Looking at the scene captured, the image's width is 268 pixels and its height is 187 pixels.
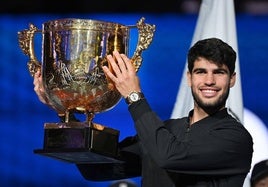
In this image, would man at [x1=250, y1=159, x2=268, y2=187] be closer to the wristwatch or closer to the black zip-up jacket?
the black zip-up jacket

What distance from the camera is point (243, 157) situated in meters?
2.93

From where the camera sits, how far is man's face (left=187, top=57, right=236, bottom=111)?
292 cm

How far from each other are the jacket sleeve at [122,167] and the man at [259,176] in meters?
0.55

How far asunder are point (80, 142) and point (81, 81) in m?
0.18

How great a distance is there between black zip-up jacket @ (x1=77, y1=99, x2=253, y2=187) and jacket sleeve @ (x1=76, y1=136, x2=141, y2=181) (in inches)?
6.4

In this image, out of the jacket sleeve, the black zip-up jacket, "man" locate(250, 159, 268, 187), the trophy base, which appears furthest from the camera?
"man" locate(250, 159, 268, 187)

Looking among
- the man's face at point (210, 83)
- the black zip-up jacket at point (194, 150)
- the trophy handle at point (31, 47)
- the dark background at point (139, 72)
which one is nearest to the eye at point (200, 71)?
the man's face at point (210, 83)

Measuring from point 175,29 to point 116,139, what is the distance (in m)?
1.72

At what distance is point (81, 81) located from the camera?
3068 mm

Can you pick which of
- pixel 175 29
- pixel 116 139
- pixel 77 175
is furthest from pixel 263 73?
pixel 116 139

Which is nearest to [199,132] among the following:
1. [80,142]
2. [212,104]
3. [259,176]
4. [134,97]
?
[212,104]

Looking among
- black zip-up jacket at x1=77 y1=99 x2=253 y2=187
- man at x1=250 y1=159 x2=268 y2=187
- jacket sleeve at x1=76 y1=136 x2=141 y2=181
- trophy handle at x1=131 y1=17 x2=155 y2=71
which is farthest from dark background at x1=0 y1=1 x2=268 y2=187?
black zip-up jacket at x1=77 y1=99 x2=253 y2=187

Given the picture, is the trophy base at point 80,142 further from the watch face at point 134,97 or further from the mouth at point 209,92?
the mouth at point 209,92

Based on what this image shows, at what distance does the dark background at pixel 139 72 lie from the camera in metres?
4.69
